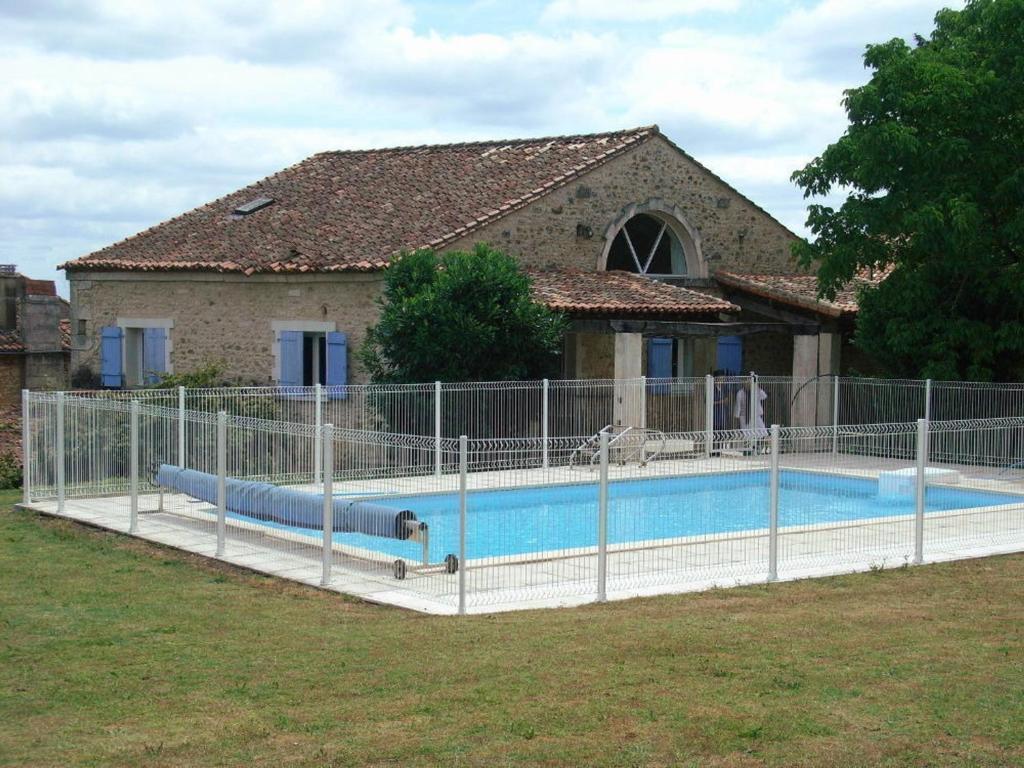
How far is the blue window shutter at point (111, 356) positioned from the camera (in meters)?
26.2

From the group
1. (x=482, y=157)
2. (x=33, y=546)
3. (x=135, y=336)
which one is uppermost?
→ (x=482, y=157)

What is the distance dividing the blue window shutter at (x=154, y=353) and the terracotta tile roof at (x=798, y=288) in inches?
432

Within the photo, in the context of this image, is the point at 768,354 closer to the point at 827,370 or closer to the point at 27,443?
the point at 827,370

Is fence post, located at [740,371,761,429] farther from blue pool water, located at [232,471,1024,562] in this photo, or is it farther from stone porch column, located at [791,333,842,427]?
blue pool water, located at [232,471,1024,562]

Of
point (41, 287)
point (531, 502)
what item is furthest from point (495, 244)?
point (41, 287)

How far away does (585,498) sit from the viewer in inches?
450

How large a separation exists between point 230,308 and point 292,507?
1335 cm

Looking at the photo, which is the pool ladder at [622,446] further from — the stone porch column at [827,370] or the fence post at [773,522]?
the fence post at [773,522]

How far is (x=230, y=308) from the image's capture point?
24641 millimetres

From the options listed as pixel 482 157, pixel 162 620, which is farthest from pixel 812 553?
pixel 482 157

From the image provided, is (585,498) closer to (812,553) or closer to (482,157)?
(812,553)

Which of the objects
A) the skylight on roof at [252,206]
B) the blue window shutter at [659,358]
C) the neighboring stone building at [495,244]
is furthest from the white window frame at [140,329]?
the blue window shutter at [659,358]

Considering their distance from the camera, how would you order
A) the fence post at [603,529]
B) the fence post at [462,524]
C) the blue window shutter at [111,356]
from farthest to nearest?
the blue window shutter at [111,356], the fence post at [603,529], the fence post at [462,524]

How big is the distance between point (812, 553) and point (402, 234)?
41.9ft
